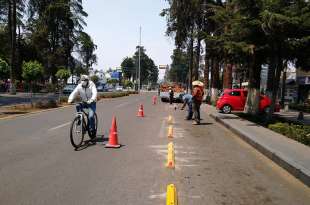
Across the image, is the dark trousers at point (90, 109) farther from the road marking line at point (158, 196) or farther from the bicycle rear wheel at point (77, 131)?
the road marking line at point (158, 196)

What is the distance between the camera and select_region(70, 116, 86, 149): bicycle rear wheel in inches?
418

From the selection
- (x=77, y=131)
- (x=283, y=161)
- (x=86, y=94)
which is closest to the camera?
(x=283, y=161)

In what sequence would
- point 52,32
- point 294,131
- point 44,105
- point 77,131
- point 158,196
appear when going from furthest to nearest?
point 52,32
point 44,105
point 294,131
point 77,131
point 158,196

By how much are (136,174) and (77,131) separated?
323 cm

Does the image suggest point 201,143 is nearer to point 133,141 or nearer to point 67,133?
point 133,141

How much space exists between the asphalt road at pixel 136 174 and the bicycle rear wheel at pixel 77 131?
0.22 metres

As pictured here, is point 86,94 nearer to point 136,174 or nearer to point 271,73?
point 136,174

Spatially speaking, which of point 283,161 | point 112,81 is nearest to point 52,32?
point 283,161

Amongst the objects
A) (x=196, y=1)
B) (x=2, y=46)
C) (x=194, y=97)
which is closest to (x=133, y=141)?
(x=194, y=97)

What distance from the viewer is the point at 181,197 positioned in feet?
21.4

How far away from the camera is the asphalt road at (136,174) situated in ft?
21.4

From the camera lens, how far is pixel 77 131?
1085 centimetres

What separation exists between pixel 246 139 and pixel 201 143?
1.81 metres

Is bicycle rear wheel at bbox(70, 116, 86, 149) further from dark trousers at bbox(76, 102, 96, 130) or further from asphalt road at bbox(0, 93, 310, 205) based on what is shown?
dark trousers at bbox(76, 102, 96, 130)
